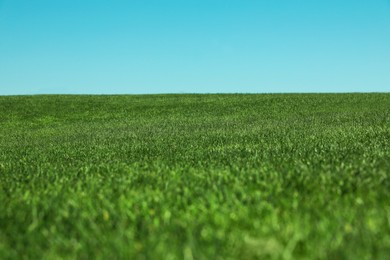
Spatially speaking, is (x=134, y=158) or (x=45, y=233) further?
(x=134, y=158)

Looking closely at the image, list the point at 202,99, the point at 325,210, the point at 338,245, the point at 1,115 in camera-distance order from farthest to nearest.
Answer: the point at 202,99 → the point at 1,115 → the point at 325,210 → the point at 338,245

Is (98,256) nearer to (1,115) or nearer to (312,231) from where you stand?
(312,231)

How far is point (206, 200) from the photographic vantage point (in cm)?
450

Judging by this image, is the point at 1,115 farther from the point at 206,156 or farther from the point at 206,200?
the point at 206,200

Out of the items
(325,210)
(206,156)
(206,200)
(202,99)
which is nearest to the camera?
(325,210)

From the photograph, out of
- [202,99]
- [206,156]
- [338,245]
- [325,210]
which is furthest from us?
[202,99]

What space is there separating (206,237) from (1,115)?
35.2m

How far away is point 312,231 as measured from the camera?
3262 millimetres

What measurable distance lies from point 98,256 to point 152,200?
63.7 inches

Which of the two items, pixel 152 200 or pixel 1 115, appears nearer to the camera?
pixel 152 200

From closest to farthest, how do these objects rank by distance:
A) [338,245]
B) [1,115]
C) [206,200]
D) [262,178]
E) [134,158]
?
1. [338,245]
2. [206,200]
3. [262,178]
4. [134,158]
5. [1,115]

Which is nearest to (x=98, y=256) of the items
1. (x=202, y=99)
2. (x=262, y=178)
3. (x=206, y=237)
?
(x=206, y=237)

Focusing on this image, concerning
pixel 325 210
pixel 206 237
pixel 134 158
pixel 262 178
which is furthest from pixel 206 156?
pixel 206 237

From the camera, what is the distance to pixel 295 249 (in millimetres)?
2953
